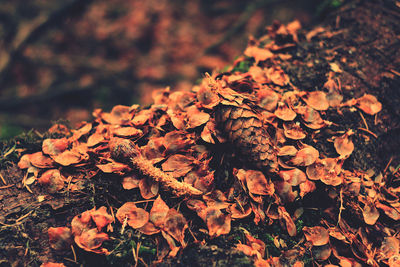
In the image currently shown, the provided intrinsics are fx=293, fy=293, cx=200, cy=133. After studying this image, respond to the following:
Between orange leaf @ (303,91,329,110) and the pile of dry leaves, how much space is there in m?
0.05

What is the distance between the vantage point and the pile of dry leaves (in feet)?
3.68

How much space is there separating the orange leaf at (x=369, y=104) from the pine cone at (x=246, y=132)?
0.62 meters

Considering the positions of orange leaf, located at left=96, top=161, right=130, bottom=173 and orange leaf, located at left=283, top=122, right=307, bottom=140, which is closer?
orange leaf, located at left=96, top=161, right=130, bottom=173

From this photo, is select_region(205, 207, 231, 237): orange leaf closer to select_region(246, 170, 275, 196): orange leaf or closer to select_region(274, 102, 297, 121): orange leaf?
select_region(246, 170, 275, 196): orange leaf

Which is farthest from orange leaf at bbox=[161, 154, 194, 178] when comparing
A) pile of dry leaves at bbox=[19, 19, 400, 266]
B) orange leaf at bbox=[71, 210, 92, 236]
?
orange leaf at bbox=[71, 210, 92, 236]

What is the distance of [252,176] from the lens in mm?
1197

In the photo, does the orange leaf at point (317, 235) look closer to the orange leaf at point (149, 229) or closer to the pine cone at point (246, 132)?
the pine cone at point (246, 132)

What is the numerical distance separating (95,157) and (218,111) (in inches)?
22.3

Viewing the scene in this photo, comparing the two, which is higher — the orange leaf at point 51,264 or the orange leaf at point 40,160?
the orange leaf at point 40,160

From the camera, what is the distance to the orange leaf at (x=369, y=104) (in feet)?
4.89

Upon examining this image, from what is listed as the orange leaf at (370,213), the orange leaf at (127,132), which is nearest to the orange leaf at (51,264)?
the orange leaf at (127,132)

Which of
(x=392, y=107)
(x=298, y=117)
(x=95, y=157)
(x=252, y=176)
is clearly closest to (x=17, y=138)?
(x=95, y=157)

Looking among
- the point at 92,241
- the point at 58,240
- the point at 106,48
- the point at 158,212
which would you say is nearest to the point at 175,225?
the point at 158,212

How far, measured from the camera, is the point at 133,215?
1.13 meters
